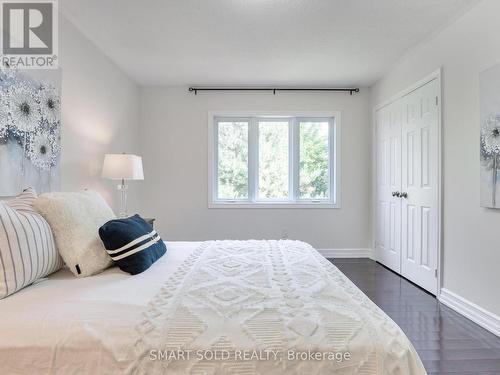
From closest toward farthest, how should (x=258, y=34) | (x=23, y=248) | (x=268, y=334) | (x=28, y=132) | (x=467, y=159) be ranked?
1. (x=268, y=334)
2. (x=23, y=248)
3. (x=28, y=132)
4. (x=467, y=159)
5. (x=258, y=34)

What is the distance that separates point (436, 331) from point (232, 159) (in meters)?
3.04

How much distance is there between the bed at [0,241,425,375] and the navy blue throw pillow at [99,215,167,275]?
11.4 inches

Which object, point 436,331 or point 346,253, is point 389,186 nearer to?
point 346,253

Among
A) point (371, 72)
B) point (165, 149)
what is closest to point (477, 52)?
point (371, 72)

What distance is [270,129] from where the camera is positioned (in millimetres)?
4410

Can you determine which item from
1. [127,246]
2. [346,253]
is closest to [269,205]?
[346,253]

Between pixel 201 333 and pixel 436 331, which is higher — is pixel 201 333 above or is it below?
above

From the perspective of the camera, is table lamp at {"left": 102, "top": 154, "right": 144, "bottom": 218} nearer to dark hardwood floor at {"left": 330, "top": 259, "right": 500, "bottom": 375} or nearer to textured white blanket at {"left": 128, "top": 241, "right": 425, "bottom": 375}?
textured white blanket at {"left": 128, "top": 241, "right": 425, "bottom": 375}

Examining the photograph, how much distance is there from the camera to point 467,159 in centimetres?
247

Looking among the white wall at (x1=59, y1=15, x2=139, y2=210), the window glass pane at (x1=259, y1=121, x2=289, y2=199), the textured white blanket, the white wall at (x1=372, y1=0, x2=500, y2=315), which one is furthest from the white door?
the white wall at (x1=59, y1=15, x2=139, y2=210)

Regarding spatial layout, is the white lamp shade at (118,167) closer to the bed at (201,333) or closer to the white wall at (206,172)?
the white wall at (206,172)

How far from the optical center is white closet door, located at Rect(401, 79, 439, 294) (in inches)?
114

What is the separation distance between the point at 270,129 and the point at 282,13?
203cm

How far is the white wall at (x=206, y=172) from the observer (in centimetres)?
427
